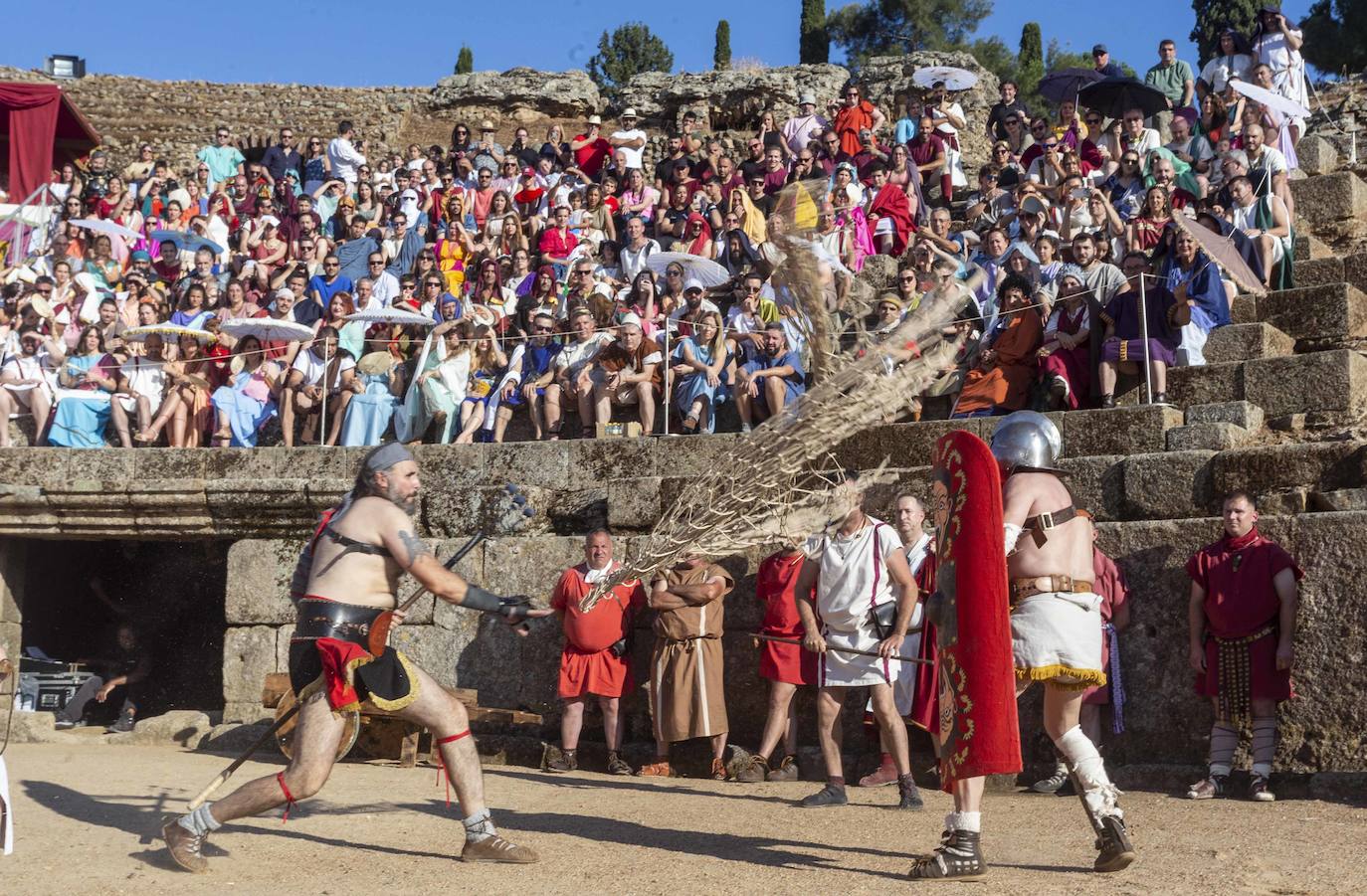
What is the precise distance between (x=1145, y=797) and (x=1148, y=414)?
2.29m

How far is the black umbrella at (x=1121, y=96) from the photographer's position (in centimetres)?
1304

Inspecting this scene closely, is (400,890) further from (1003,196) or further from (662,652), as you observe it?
(1003,196)

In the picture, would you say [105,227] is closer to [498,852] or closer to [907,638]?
[907,638]

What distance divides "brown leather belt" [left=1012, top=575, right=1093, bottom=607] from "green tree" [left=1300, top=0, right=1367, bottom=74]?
75.7ft

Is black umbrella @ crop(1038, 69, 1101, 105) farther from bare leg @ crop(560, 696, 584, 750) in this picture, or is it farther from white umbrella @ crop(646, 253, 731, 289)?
bare leg @ crop(560, 696, 584, 750)

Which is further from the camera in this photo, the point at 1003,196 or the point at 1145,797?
the point at 1003,196

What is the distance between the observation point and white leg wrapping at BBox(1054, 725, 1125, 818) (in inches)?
192

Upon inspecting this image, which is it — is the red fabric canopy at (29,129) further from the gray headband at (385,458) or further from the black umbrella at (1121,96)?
the gray headband at (385,458)

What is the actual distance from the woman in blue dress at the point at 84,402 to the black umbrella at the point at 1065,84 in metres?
9.68

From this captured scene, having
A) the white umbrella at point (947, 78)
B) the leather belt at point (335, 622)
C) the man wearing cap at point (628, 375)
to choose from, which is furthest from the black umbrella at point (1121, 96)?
the leather belt at point (335, 622)

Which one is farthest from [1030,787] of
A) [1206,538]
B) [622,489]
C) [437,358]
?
[437,358]

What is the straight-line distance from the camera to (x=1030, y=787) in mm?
7238

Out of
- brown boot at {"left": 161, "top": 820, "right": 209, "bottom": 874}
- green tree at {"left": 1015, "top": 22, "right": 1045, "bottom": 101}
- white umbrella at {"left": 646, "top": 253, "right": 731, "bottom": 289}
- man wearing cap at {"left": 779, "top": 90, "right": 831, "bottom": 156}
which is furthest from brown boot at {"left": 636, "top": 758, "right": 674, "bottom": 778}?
green tree at {"left": 1015, "top": 22, "right": 1045, "bottom": 101}

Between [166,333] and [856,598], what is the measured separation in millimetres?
7415
